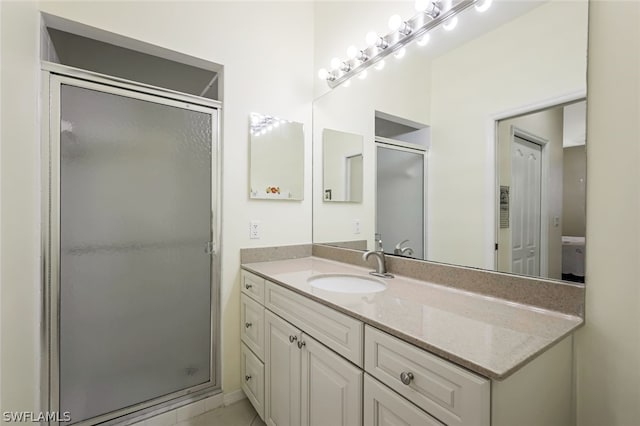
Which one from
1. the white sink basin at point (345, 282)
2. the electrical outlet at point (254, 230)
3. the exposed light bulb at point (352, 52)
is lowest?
the white sink basin at point (345, 282)

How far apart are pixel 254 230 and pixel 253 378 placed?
0.89 m

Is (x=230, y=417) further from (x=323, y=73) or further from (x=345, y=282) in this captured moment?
(x=323, y=73)

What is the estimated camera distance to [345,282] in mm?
1580

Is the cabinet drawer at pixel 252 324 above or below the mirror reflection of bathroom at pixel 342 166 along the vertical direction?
below

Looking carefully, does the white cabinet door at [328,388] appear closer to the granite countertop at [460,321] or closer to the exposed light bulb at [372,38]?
the granite countertop at [460,321]

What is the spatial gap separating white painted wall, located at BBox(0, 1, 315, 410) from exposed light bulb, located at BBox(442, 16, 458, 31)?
1.07m

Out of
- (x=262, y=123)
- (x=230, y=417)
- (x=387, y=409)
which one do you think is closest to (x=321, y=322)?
(x=387, y=409)

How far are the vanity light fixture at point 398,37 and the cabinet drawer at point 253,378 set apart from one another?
184 centimetres

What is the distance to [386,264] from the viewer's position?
1.59 m

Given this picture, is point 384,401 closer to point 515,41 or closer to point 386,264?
point 386,264

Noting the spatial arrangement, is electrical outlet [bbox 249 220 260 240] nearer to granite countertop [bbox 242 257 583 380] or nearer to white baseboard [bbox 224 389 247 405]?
granite countertop [bbox 242 257 583 380]

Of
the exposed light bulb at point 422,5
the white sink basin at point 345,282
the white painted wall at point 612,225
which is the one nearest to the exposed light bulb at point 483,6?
the exposed light bulb at point 422,5

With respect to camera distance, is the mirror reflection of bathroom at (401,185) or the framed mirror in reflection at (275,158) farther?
the framed mirror in reflection at (275,158)

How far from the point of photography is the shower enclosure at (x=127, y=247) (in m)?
1.36
